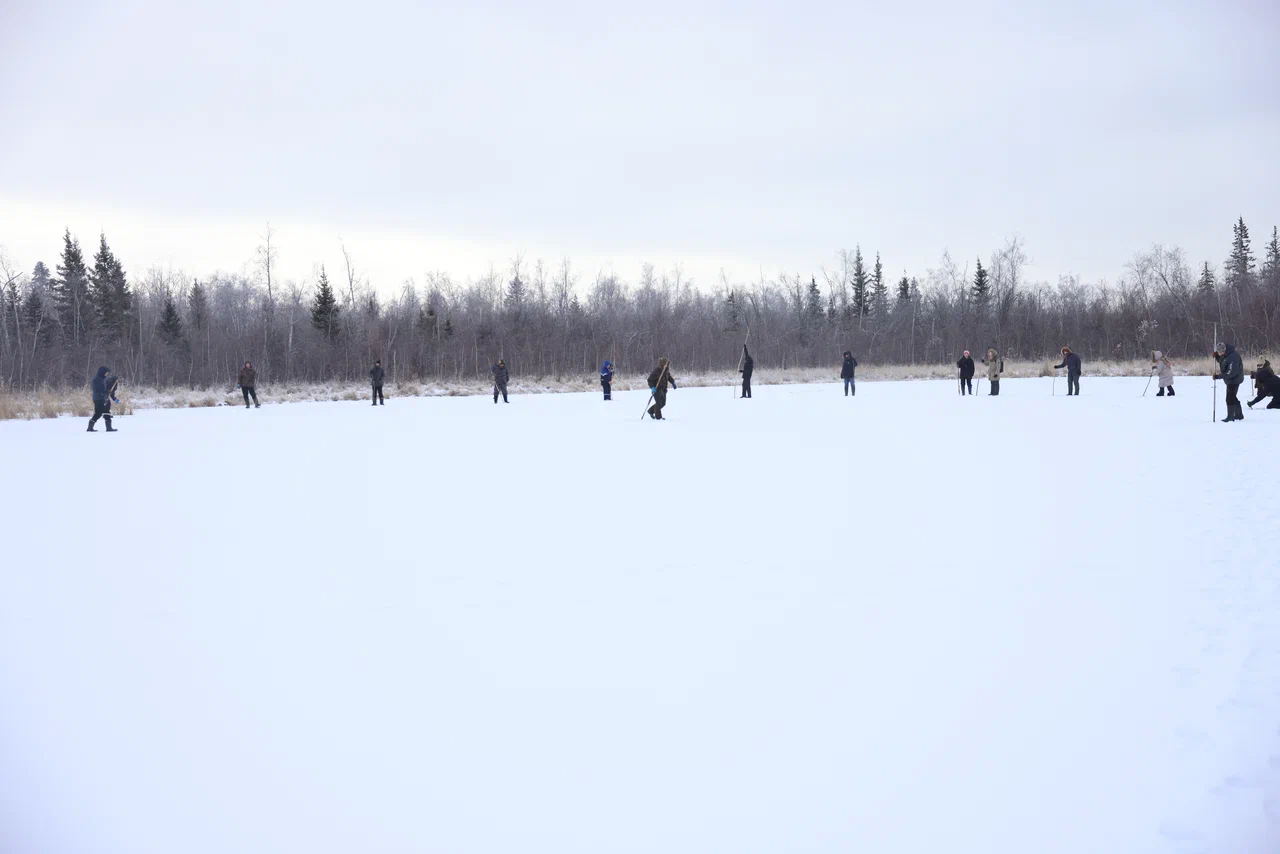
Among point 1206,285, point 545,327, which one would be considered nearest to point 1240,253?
point 1206,285

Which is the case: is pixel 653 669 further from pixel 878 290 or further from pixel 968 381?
pixel 878 290

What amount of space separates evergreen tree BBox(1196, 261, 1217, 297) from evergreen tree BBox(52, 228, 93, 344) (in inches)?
3132

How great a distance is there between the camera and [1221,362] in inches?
667

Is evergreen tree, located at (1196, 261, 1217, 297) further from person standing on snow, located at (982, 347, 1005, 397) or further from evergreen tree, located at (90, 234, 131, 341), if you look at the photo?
evergreen tree, located at (90, 234, 131, 341)

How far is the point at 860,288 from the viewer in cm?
8419

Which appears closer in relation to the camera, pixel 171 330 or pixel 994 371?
pixel 994 371

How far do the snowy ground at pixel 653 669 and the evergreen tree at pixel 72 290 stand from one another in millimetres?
57692

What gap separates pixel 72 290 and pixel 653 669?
224 feet

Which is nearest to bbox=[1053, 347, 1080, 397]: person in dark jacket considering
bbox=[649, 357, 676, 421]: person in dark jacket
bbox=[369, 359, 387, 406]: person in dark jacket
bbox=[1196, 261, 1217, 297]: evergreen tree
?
bbox=[649, 357, 676, 421]: person in dark jacket

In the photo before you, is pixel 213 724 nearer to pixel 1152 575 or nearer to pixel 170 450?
pixel 1152 575

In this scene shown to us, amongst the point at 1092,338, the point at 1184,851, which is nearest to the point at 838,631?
the point at 1184,851

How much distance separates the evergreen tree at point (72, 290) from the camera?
58.6m

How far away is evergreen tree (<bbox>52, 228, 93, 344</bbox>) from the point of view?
58625 mm

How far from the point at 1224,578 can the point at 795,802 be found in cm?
453
